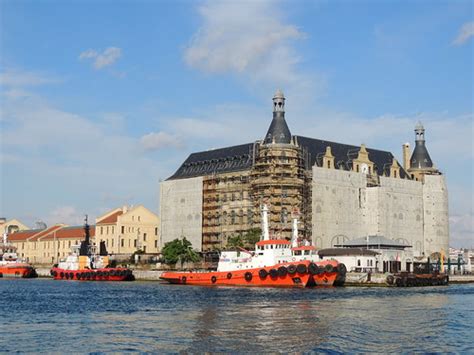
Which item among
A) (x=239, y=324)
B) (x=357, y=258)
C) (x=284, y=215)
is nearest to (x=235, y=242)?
(x=284, y=215)

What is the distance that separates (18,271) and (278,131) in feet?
230

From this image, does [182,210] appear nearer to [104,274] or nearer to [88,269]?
[88,269]

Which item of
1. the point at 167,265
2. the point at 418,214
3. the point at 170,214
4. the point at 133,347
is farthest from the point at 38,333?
the point at 418,214

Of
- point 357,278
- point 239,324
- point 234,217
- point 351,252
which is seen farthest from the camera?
point 234,217

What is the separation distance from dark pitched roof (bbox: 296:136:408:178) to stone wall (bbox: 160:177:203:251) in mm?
25155

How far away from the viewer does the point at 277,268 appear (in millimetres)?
101375

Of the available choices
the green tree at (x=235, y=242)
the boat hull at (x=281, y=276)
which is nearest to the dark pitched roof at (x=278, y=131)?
the green tree at (x=235, y=242)

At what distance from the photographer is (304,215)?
486 ft

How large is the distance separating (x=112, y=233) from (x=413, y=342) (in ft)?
476

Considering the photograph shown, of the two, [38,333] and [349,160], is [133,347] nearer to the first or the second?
[38,333]

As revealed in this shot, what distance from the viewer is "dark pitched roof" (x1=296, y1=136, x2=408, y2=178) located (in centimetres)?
15862

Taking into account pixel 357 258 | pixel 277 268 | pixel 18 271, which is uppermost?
pixel 357 258

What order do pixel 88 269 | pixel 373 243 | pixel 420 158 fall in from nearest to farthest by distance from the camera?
pixel 373 243
pixel 88 269
pixel 420 158

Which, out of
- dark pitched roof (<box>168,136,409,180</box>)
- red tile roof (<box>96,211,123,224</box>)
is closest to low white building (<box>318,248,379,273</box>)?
dark pitched roof (<box>168,136,409,180</box>)
